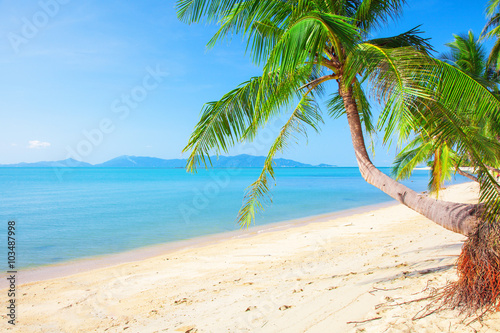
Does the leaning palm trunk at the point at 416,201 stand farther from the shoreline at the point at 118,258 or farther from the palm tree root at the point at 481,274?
the shoreline at the point at 118,258

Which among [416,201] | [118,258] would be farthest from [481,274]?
[118,258]

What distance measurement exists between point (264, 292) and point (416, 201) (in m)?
2.61

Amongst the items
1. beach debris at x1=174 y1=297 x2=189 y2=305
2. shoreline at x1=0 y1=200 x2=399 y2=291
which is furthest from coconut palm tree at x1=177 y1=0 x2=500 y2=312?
shoreline at x1=0 y1=200 x2=399 y2=291

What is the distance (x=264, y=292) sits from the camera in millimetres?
4672

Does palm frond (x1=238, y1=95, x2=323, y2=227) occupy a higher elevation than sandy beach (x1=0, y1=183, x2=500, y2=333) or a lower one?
higher

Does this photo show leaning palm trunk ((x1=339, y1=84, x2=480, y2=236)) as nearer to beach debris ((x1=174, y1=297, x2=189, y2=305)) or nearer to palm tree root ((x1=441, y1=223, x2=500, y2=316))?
palm tree root ((x1=441, y1=223, x2=500, y2=316))

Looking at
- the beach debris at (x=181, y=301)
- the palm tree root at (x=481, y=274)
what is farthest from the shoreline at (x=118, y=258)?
the palm tree root at (x=481, y=274)

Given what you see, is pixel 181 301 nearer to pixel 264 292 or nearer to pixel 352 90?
pixel 264 292

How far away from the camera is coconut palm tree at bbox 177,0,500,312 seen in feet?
9.62

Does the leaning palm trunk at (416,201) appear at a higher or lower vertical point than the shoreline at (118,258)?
higher

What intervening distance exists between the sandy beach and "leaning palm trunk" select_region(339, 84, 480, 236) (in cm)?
84

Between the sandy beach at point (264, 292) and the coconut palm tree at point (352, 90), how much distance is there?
0.87 meters

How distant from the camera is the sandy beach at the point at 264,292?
3.35 metres

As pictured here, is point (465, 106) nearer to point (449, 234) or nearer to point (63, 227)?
point (449, 234)
